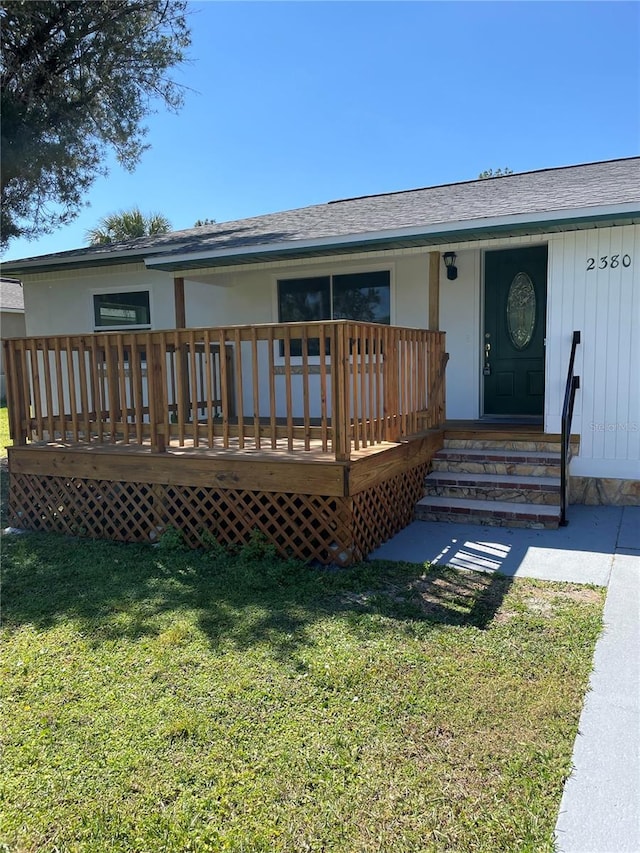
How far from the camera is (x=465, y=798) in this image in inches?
84.8

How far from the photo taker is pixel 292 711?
2713mm

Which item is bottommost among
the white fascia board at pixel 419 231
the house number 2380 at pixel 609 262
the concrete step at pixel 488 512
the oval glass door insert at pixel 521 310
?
the concrete step at pixel 488 512

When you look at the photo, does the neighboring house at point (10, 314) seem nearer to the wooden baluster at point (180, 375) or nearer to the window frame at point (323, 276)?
the window frame at point (323, 276)

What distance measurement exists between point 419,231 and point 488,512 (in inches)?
115

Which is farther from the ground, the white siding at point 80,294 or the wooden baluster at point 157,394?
the white siding at point 80,294

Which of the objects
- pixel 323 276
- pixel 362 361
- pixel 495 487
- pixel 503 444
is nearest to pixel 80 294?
Result: pixel 323 276

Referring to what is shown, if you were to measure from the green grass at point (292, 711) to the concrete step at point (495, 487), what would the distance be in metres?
1.73

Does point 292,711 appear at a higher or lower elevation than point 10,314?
lower

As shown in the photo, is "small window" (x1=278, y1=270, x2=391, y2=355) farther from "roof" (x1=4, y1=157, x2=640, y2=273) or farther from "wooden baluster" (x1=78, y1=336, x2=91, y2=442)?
"wooden baluster" (x1=78, y1=336, x2=91, y2=442)

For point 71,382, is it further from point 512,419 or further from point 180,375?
point 512,419

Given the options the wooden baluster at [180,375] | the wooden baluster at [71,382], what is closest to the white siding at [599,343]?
the wooden baluster at [180,375]

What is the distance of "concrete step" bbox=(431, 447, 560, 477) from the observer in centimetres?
615

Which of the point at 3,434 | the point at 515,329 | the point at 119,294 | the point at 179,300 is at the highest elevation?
the point at 119,294

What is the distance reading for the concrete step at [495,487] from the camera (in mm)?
5887
